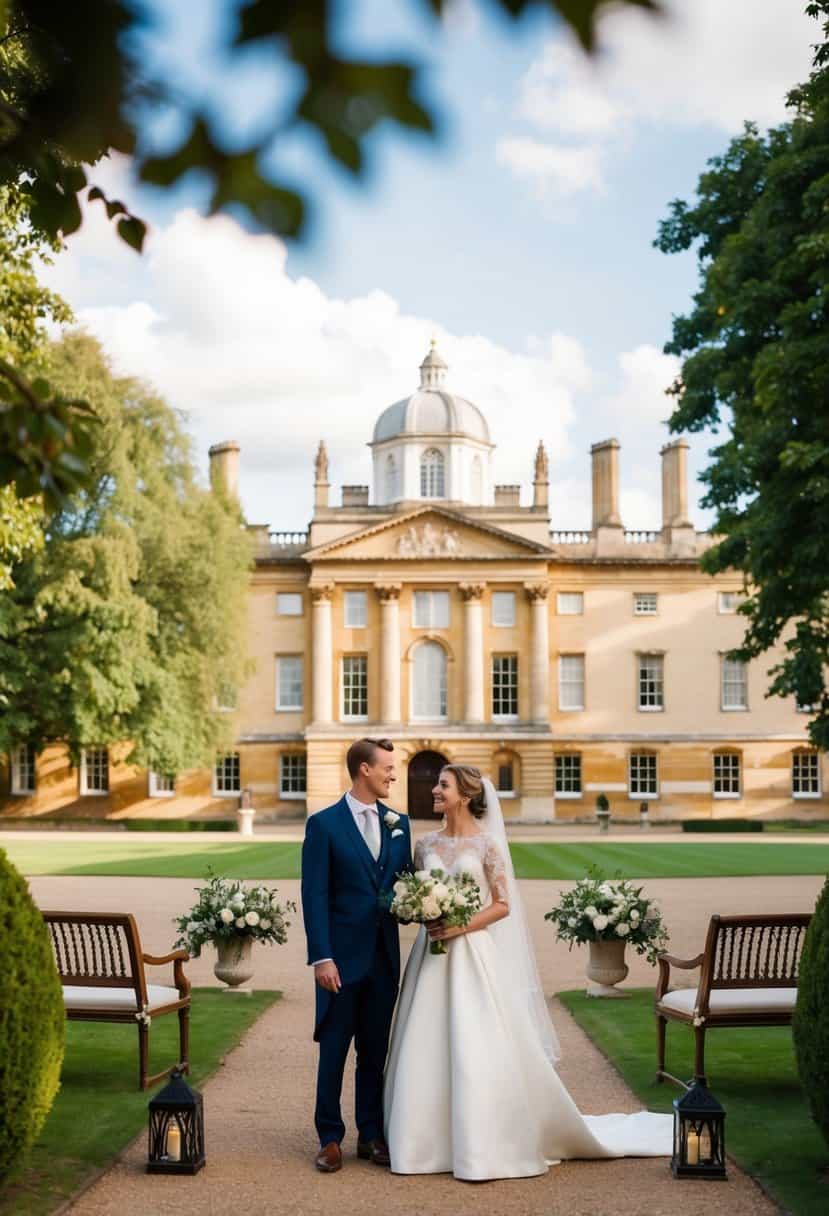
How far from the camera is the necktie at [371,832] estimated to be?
6.83 m

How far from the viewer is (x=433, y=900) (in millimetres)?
6410

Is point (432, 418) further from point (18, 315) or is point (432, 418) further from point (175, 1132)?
point (175, 1132)

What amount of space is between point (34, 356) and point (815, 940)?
13759 millimetres

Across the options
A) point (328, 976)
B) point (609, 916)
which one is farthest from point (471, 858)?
point (609, 916)

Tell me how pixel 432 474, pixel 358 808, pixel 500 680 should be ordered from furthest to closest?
→ pixel 432 474, pixel 500 680, pixel 358 808

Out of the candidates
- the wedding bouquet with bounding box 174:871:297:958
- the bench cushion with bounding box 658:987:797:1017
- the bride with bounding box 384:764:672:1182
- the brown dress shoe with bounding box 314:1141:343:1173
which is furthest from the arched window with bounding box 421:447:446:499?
the brown dress shoe with bounding box 314:1141:343:1173

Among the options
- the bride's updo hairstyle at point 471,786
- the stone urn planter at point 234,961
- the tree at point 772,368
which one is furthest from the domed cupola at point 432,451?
the bride's updo hairstyle at point 471,786

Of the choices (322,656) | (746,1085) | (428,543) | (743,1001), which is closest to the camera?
(743,1001)

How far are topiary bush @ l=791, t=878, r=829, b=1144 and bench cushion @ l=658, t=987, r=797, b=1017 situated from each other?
1988mm

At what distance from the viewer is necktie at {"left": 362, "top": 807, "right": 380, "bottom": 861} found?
22.4 feet

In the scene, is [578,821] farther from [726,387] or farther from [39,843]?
[726,387]

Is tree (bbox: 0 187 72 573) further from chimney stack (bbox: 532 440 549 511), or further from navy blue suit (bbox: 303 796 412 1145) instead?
chimney stack (bbox: 532 440 549 511)

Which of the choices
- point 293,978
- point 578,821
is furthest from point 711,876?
point 578,821

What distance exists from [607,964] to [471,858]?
5.49 m
